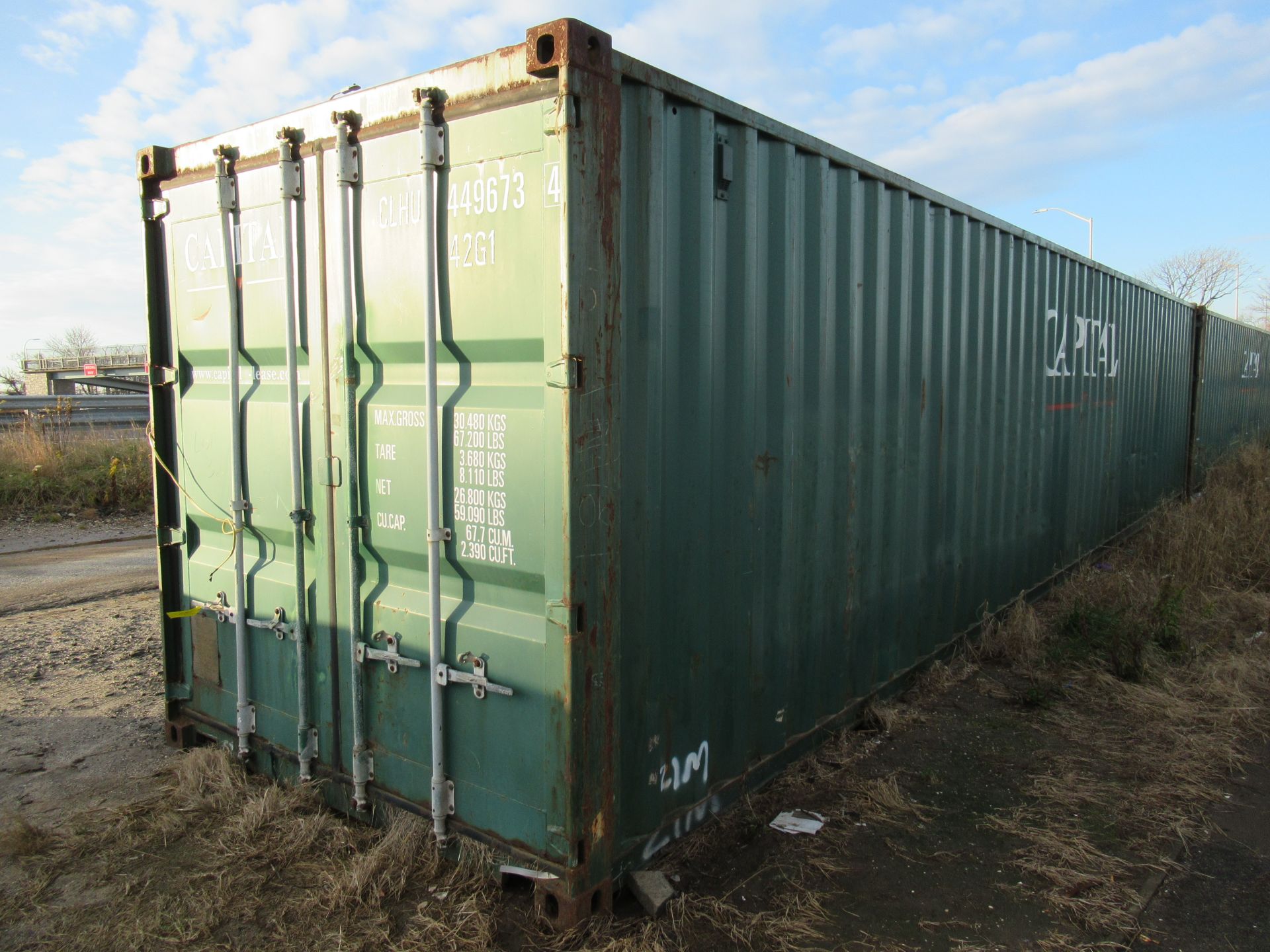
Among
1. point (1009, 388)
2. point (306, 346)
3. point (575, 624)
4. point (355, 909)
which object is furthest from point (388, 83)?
point (1009, 388)

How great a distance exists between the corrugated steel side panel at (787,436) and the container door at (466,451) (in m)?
0.30

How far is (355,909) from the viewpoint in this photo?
276 centimetres

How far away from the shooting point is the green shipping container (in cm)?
265

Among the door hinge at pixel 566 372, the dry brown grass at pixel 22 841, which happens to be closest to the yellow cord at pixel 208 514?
the dry brown grass at pixel 22 841

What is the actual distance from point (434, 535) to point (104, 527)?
9.31 metres

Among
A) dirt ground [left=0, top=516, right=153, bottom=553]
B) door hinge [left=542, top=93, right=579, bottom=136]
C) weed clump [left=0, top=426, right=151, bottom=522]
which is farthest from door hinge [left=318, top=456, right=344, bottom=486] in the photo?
weed clump [left=0, top=426, right=151, bottom=522]

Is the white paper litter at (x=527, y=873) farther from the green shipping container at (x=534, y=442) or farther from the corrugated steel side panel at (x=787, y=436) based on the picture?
the corrugated steel side panel at (x=787, y=436)

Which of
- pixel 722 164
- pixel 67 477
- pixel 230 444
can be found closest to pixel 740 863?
pixel 722 164

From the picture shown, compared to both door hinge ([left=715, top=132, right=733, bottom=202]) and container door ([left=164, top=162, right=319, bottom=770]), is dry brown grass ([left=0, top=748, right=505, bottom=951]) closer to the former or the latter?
container door ([left=164, top=162, right=319, bottom=770])

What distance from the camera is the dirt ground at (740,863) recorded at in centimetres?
271

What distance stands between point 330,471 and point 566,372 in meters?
1.18

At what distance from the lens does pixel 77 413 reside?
15.5m

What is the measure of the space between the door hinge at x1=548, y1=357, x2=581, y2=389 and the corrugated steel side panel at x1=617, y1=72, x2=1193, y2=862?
0.85 feet

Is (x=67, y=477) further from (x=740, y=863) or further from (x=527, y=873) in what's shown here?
(x=740, y=863)
